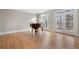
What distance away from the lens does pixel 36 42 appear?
8.00 ft

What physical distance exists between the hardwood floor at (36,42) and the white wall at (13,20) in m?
0.14

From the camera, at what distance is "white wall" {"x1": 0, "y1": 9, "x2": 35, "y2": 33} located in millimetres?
2420

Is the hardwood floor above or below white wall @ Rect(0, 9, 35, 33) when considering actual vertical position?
below

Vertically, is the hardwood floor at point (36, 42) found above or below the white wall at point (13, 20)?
below

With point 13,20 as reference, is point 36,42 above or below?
below

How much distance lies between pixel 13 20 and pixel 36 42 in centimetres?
65

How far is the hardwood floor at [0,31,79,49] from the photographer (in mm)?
2389

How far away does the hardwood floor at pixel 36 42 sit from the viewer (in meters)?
2.39

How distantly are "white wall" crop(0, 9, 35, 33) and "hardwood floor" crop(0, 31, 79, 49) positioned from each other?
14 cm

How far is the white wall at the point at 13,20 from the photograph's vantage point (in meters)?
2.42
